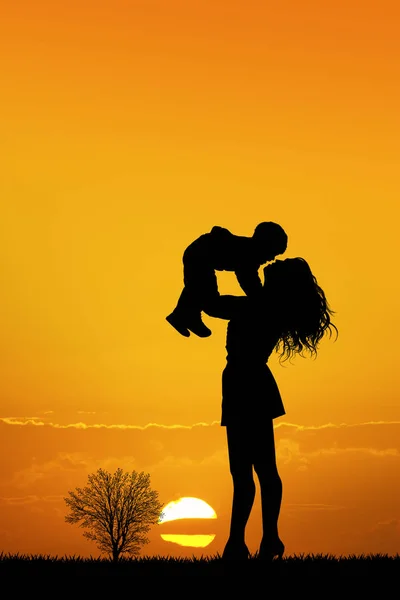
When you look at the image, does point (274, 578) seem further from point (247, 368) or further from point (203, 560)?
point (247, 368)

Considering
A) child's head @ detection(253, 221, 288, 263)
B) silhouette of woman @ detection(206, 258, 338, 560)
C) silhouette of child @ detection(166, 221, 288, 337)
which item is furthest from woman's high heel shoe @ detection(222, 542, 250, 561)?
child's head @ detection(253, 221, 288, 263)

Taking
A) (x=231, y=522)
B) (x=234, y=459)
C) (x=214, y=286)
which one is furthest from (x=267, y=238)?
(x=231, y=522)

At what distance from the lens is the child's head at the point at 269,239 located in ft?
42.2

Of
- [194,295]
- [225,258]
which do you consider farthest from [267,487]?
[225,258]

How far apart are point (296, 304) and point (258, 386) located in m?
1.20

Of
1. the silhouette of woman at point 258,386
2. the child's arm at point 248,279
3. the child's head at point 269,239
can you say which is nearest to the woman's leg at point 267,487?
the silhouette of woman at point 258,386

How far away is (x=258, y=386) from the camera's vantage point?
42.5 ft

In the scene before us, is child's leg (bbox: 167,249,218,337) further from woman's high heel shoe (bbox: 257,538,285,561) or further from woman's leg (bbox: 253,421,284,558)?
woman's high heel shoe (bbox: 257,538,285,561)

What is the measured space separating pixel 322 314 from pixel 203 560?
12.1 ft

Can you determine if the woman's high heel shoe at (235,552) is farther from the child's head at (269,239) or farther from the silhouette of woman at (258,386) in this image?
the child's head at (269,239)

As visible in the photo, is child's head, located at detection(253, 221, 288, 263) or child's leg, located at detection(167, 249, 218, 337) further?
child's leg, located at detection(167, 249, 218, 337)

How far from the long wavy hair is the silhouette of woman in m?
0.01

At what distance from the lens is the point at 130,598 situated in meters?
10.6

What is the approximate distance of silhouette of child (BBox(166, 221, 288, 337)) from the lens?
1292 centimetres
